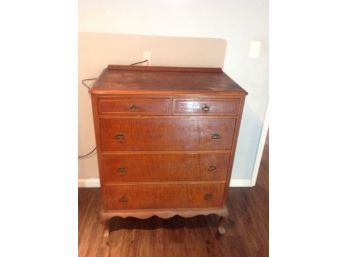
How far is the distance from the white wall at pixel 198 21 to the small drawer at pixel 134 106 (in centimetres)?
53

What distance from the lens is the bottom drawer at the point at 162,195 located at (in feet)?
4.86

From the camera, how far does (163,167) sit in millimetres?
1433

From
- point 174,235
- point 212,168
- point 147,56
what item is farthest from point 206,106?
point 174,235

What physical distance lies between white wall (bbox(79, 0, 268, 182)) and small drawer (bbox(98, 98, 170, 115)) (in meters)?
0.53

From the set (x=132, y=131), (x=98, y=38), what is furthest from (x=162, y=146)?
(x=98, y=38)

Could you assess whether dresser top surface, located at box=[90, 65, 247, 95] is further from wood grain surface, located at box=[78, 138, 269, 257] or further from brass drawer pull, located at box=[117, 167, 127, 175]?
wood grain surface, located at box=[78, 138, 269, 257]

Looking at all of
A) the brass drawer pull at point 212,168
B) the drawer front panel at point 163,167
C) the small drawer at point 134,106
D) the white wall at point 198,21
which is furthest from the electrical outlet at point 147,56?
the brass drawer pull at point 212,168

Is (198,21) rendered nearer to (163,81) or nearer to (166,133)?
(163,81)

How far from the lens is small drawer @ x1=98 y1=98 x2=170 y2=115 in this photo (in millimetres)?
1227

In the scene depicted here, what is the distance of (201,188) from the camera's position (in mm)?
1533

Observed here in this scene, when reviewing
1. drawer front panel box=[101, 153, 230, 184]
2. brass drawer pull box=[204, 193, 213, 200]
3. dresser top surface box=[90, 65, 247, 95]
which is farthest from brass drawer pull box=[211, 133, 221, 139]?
brass drawer pull box=[204, 193, 213, 200]

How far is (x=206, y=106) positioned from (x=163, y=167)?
0.47 metres
